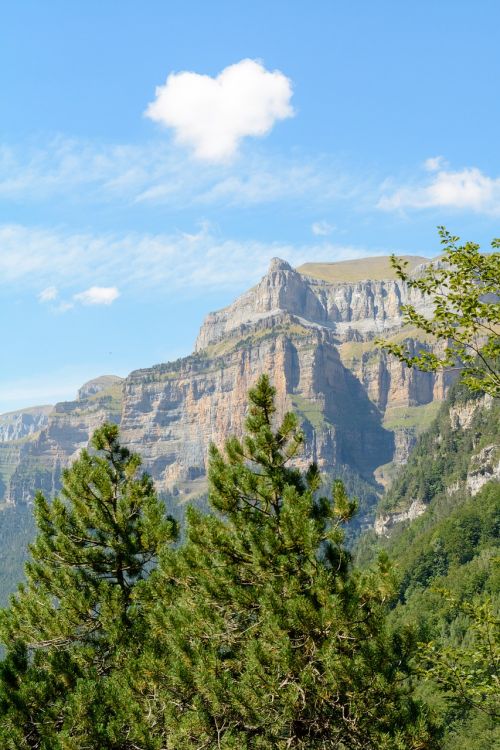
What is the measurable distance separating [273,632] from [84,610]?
6.59 meters

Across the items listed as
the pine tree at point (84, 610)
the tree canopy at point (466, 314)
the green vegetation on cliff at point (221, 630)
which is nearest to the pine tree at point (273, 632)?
the green vegetation on cliff at point (221, 630)

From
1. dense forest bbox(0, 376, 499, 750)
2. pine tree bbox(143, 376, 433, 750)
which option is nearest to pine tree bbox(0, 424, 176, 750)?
dense forest bbox(0, 376, 499, 750)

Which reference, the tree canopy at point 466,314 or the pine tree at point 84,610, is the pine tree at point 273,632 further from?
the tree canopy at point 466,314

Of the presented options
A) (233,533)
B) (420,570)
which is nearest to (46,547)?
(233,533)

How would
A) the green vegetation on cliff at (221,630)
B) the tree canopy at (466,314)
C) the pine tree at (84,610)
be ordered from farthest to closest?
the pine tree at (84,610), the green vegetation on cliff at (221,630), the tree canopy at (466,314)

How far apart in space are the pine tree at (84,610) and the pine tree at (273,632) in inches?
49.6

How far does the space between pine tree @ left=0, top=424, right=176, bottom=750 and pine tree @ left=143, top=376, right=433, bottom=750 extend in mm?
1259

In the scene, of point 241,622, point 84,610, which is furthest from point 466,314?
point 84,610

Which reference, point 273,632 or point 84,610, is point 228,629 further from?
point 84,610

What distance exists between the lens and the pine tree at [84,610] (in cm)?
1727

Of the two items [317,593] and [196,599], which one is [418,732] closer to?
[317,593]

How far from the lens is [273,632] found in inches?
636

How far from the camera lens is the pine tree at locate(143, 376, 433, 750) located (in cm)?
1591

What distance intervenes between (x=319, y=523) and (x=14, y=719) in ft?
30.8
